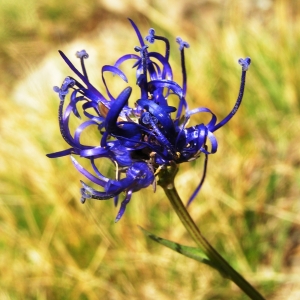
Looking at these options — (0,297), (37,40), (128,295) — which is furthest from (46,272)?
(37,40)

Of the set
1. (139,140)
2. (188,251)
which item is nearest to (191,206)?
(188,251)

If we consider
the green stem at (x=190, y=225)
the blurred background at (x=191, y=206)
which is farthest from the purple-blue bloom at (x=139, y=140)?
the blurred background at (x=191, y=206)

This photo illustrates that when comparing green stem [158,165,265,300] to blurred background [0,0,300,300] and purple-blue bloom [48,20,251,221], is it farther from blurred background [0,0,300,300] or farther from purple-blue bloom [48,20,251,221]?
blurred background [0,0,300,300]

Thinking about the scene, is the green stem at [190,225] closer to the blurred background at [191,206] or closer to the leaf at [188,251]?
the leaf at [188,251]

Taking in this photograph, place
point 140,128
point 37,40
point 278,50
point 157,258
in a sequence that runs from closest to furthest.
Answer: point 140,128 < point 157,258 < point 278,50 < point 37,40

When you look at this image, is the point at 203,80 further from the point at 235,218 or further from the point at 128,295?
the point at 128,295

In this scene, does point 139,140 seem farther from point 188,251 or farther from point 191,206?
point 191,206

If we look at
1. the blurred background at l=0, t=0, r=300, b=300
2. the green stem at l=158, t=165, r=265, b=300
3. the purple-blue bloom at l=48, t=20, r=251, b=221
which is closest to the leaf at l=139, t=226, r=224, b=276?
the green stem at l=158, t=165, r=265, b=300
